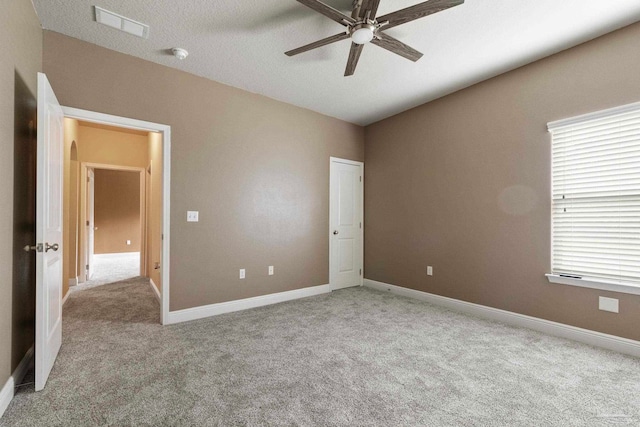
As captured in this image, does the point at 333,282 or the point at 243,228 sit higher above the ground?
the point at 243,228

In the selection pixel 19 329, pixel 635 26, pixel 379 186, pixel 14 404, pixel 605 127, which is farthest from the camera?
pixel 379 186

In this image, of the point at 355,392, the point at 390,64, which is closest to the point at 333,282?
the point at 355,392

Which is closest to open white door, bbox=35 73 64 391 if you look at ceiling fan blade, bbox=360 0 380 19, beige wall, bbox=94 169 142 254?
ceiling fan blade, bbox=360 0 380 19

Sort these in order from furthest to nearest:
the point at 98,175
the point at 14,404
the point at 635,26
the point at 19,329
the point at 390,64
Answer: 1. the point at 98,175
2. the point at 390,64
3. the point at 635,26
4. the point at 19,329
5. the point at 14,404

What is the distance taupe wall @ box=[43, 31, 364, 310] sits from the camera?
2930 mm

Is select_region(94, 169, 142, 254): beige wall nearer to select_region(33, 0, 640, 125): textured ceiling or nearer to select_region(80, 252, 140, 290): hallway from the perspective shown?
select_region(80, 252, 140, 290): hallway

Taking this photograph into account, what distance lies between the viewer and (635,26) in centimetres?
250

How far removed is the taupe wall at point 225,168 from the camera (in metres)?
2.93

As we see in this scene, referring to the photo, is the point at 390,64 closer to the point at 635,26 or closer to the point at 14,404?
the point at 635,26

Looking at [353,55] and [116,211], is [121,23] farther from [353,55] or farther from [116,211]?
[116,211]

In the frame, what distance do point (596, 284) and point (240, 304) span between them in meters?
3.75

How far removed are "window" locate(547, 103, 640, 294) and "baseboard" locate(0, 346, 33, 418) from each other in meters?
4.40

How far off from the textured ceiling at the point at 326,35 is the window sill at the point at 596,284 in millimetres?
2247

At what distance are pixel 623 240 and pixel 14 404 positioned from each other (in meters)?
4.72
